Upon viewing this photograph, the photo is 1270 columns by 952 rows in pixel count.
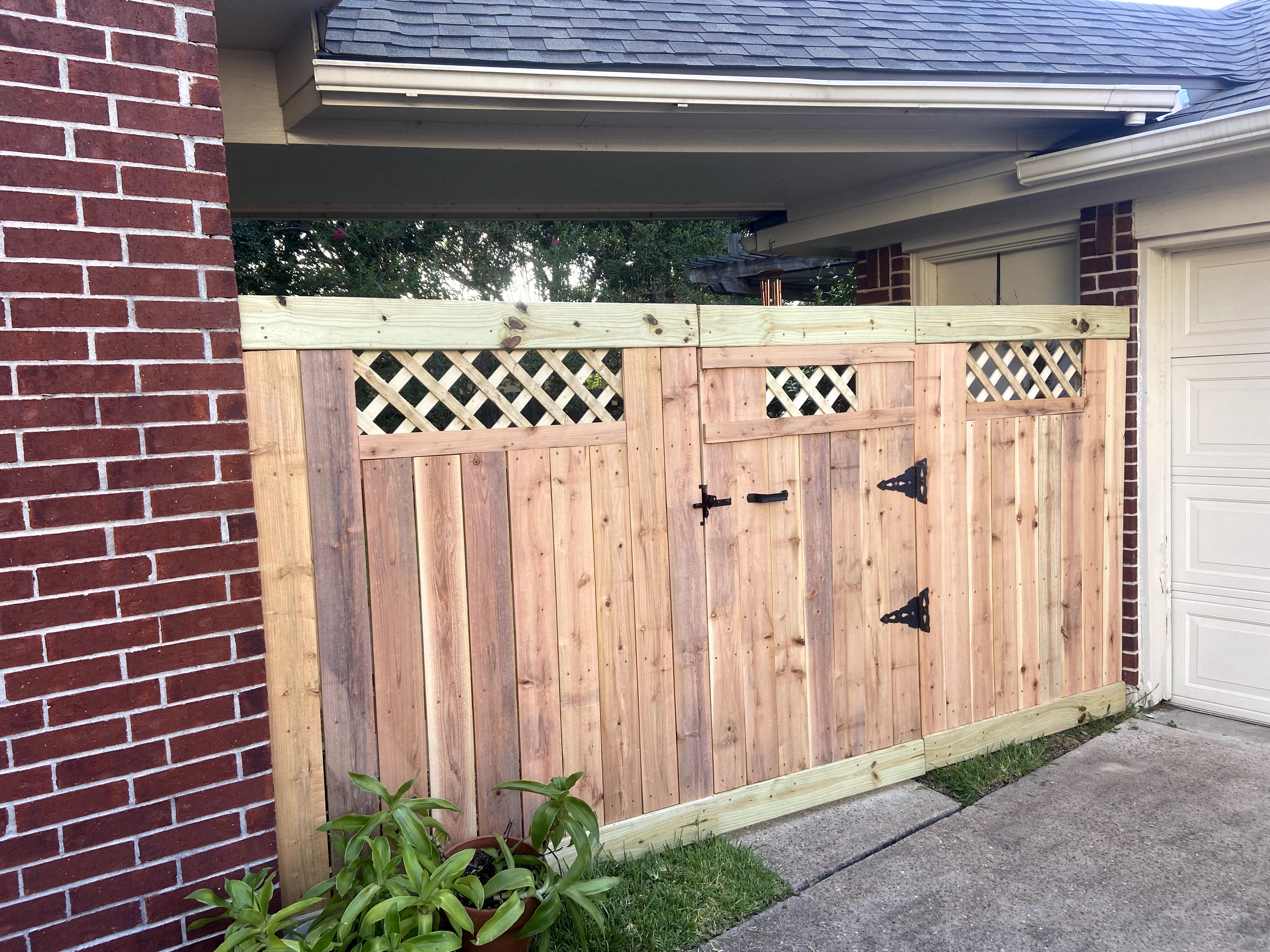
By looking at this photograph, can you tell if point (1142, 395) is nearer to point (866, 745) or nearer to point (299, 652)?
point (866, 745)

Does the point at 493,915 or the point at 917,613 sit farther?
the point at 917,613

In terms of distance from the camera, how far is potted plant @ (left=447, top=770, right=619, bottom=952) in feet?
7.89

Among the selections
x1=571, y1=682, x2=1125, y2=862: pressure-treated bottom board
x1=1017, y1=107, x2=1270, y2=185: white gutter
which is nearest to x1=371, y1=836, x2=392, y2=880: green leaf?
x1=571, y1=682, x2=1125, y2=862: pressure-treated bottom board

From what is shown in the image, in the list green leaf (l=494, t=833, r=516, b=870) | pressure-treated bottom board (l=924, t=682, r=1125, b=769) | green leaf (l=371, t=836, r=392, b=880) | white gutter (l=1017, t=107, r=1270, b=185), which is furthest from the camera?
pressure-treated bottom board (l=924, t=682, r=1125, b=769)

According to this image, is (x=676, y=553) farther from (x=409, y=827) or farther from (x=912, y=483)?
(x=409, y=827)

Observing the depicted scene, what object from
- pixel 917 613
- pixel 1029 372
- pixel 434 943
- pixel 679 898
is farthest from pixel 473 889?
pixel 1029 372

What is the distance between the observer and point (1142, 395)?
14.8 ft

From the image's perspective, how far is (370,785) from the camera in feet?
8.52

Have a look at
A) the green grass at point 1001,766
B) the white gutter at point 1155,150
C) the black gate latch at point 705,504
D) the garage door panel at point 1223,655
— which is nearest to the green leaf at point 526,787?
the black gate latch at point 705,504

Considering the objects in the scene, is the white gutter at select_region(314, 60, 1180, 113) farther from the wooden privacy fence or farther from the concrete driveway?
the concrete driveway

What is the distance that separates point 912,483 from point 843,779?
1.22 m

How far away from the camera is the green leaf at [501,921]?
2.25m

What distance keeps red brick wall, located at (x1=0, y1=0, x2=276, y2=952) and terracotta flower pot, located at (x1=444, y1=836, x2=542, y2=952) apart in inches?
24.1

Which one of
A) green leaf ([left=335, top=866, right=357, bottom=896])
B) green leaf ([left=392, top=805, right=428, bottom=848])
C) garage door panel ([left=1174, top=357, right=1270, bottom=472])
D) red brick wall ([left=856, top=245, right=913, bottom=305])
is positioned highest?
red brick wall ([left=856, top=245, right=913, bottom=305])
